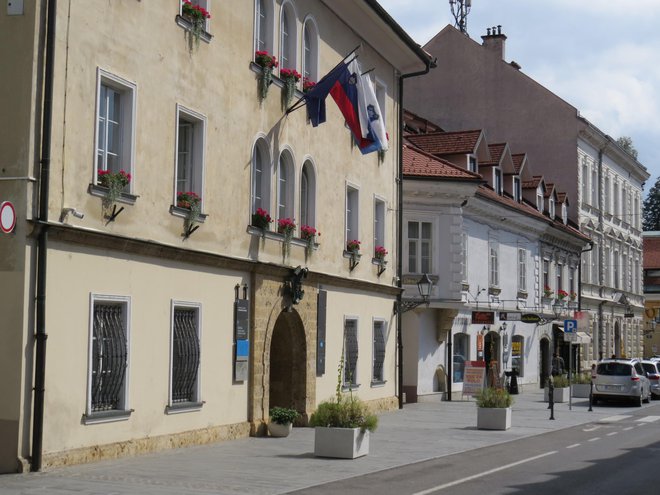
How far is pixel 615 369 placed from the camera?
3762cm

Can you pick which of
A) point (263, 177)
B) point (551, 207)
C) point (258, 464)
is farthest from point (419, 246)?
point (258, 464)

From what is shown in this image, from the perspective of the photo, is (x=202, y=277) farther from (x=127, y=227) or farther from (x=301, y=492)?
(x=301, y=492)

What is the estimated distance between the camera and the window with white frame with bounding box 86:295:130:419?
1636 cm

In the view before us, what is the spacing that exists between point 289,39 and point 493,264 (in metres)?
18.8

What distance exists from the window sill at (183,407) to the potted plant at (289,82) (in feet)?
24.3

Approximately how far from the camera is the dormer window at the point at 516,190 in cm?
4531

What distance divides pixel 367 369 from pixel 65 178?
Answer: 14513 mm

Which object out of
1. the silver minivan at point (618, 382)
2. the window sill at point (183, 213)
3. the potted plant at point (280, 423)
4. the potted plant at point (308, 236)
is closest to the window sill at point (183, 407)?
the potted plant at point (280, 423)

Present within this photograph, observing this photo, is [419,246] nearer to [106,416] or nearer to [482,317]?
[482,317]

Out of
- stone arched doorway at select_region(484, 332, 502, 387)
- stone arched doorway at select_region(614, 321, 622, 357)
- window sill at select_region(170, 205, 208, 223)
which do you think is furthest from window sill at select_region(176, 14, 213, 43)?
stone arched doorway at select_region(614, 321, 622, 357)

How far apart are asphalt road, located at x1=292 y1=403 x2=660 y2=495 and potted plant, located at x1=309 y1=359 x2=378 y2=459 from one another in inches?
45.7

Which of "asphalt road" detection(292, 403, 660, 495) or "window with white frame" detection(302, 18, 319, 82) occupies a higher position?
"window with white frame" detection(302, 18, 319, 82)

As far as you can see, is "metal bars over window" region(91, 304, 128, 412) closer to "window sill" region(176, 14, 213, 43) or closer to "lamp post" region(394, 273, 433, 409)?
"window sill" region(176, 14, 213, 43)

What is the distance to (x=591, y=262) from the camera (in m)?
56.5
